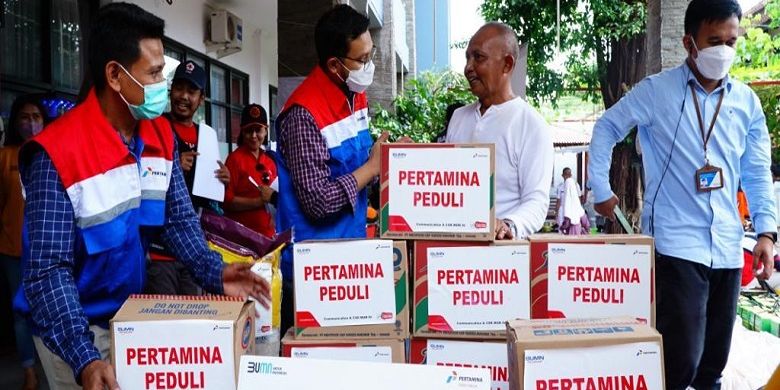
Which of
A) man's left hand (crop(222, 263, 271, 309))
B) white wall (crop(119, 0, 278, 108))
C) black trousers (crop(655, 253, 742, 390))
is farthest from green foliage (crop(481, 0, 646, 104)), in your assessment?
man's left hand (crop(222, 263, 271, 309))

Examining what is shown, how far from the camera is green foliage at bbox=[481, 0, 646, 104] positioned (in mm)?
10336

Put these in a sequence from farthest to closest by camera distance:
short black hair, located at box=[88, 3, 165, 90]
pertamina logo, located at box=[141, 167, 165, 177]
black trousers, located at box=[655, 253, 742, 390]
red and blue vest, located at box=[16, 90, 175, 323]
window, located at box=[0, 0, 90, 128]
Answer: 1. window, located at box=[0, 0, 90, 128]
2. black trousers, located at box=[655, 253, 742, 390]
3. pertamina logo, located at box=[141, 167, 165, 177]
4. short black hair, located at box=[88, 3, 165, 90]
5. red and blue vest, located at box=[16, 90, 175, 323]

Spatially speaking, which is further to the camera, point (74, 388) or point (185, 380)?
point (74, 388)

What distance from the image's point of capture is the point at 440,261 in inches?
90.4

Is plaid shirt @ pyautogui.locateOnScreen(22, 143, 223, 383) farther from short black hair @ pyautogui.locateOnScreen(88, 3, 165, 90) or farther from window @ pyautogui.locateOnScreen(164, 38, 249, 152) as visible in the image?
window @ pyautogui.locateOnScreen(164, 38, 249, 152)

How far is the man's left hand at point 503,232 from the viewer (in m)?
2.40

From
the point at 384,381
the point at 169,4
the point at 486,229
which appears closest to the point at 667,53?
the point at 486,229

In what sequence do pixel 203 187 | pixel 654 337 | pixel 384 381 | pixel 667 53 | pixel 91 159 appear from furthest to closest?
pixel 667 53
pixel 203 187
pixel 91 159
pixel 654 337
pixel 384 381

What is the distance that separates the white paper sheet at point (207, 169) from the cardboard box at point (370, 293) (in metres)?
1.62

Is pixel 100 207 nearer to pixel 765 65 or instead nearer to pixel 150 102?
pixel 150 102

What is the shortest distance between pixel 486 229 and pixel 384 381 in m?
0.82

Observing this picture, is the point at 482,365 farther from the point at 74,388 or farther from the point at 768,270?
the point at 768,270

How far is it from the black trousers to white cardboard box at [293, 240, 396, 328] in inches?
54.0

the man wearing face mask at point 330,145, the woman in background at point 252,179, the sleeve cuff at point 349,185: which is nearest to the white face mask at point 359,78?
the man wearing face mask at point 330,145
